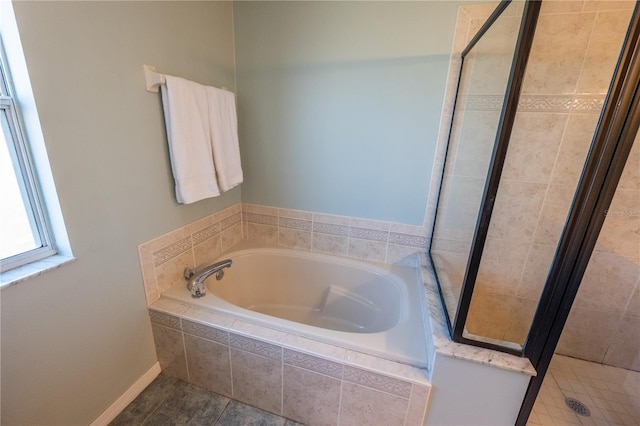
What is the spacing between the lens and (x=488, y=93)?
1107mm

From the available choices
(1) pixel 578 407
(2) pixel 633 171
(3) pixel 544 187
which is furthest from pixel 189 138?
(1) pixel 578 407

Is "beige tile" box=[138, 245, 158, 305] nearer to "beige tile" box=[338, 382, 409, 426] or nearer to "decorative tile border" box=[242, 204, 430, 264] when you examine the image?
"decorative tile border" box=[242, 204, 430, 264]

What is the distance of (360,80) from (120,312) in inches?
72.8

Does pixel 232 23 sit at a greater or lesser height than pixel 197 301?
greater

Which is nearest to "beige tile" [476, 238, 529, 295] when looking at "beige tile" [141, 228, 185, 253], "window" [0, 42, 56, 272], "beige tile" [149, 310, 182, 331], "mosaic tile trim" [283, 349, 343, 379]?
"mosaic tile trim" [283, 349, 343, 379]

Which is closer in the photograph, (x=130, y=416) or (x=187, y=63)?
(x=130, y=416)

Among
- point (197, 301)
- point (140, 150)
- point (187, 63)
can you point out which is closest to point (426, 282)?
point (197, 301)

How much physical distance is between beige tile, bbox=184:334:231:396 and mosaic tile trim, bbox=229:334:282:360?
0.23 ft

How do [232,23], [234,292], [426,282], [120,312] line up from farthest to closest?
[234,292] → [232,23] → [426,282] → [120,312]

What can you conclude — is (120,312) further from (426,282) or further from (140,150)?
(426,282)

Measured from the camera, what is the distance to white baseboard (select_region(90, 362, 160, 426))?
1242mm

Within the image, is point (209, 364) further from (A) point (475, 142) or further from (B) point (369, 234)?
(A) point (475, 142)

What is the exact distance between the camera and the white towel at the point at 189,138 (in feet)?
4.34

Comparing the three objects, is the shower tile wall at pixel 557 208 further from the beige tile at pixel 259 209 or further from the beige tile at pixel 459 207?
the beige tile at pixel 259 209
